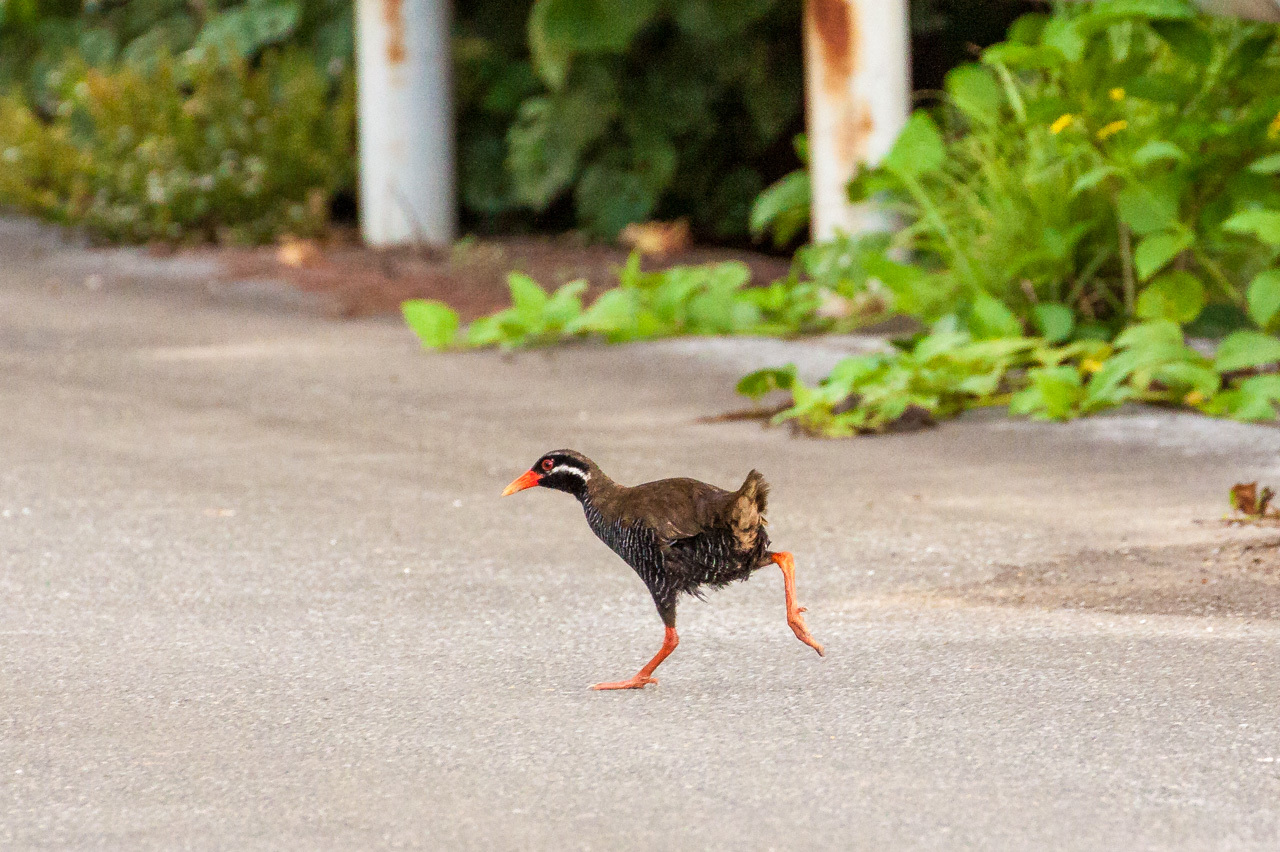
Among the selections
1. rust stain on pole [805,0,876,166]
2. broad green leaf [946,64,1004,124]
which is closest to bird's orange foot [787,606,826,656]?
broad green leaf [946,64,1004,124]

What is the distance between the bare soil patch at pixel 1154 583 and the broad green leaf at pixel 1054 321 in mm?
2334

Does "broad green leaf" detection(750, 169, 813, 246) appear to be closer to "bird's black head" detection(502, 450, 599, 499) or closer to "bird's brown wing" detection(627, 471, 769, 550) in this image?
"bird's black head" detection(502, 450, 599, 499)

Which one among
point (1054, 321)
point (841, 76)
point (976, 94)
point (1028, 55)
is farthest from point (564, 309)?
point (1028, 55)

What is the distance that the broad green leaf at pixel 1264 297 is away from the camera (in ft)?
19.3

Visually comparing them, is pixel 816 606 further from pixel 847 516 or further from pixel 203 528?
pixel 203 528

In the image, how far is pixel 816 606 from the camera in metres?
4.26

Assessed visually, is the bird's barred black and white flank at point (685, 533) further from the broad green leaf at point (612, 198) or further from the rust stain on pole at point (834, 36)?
the broad green leaf at point (612, 198)

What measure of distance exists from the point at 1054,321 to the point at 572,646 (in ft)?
11.6

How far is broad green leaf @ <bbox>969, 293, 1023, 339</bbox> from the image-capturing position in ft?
22.3

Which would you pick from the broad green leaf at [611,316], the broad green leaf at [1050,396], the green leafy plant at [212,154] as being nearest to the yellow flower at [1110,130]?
the broad green leaf at [1050,396]

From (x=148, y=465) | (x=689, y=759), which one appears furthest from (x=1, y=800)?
(x=148, y=465)

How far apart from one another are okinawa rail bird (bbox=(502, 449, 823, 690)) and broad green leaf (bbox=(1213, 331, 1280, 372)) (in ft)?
9.62

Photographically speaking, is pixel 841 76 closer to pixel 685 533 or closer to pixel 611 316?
pixel 611 316

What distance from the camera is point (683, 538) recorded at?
137 inches
